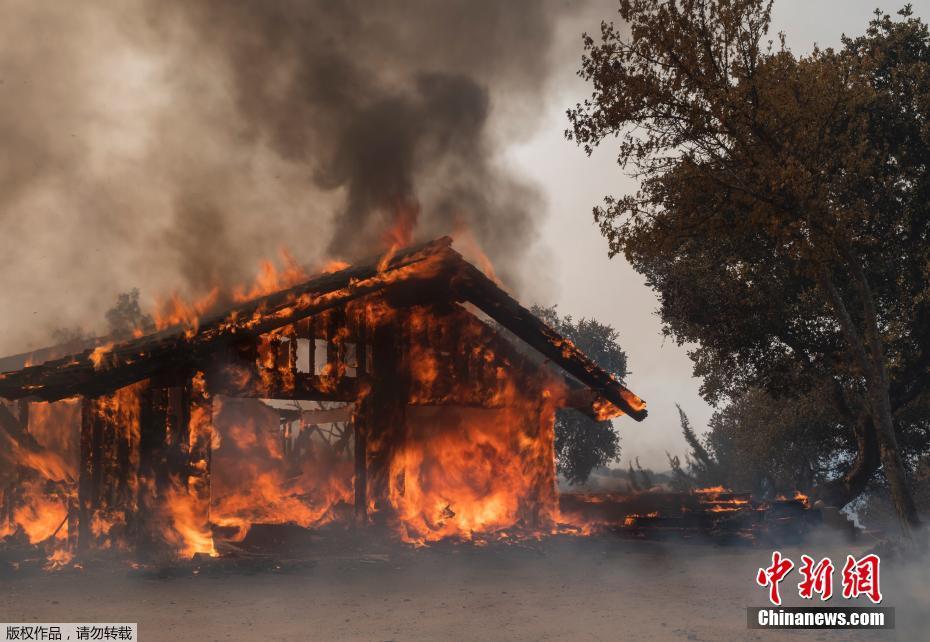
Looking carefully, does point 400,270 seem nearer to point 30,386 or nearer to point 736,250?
point 30,386

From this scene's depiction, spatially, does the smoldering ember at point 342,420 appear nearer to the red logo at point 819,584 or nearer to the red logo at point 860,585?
the red logo at point 819,584

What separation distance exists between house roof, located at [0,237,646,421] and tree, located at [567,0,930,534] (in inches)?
123

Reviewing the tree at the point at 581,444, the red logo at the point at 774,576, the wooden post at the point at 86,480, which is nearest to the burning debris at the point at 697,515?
the red logo at the point at 774,576

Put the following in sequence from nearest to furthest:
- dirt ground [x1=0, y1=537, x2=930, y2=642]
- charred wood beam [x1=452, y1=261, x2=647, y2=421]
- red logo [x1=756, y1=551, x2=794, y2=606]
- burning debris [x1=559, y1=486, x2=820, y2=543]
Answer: dirt ground [x1=0, y1=537, x2=930, y2=642] < red logo [x1=756, y1=551, x2=794, y2=606] < charred wood beam [x1=452, y1=261, x2=647, y2=421] < burning debris [x1=559, y1=486, x2=820, y2=543]

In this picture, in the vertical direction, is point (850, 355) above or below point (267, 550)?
above

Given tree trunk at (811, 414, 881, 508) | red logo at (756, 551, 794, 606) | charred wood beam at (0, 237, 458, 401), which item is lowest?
red logo at (756, 551, 794, 606)

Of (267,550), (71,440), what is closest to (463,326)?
(267,550)

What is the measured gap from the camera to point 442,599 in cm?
1210

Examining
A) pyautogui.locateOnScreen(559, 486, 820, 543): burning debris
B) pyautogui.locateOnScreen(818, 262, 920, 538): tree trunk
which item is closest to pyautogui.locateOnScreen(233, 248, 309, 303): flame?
pyautogui.locateOnScreen(559, 486, 820, 543): burning debris

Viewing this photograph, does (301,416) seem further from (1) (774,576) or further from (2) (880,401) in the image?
(2) (880,401)

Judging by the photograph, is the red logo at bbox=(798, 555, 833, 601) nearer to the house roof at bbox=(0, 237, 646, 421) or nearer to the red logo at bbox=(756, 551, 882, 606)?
the red logo at bbox=(756, 551, 882, 606)

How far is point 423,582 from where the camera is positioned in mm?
13547

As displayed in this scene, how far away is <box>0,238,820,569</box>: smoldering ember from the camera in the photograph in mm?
14281

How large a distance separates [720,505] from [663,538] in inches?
65.1
